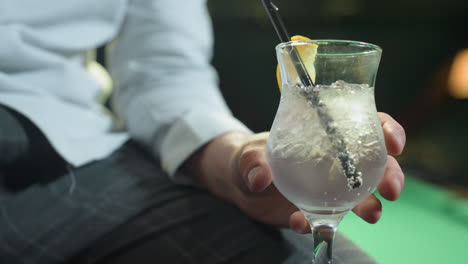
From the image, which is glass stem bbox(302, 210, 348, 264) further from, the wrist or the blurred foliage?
the blurred foliage

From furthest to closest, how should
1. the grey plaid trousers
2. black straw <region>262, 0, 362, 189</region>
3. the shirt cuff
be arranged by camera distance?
the shirt cuff, the grey plaid trousers, black straw <region>262, 0, 362, 189</region>

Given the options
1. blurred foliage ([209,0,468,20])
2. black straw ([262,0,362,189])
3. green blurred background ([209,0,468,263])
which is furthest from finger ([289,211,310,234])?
blurred foliage ([209,0,468,20])

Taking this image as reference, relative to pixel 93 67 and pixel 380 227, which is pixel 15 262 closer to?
pixel 93 67

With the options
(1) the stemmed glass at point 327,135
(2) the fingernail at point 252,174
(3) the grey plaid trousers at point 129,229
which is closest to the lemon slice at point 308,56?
(1) the stemmed glass at point 327,135

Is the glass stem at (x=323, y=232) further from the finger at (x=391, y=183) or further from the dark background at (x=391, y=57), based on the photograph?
the dark background at (x=391, y=57)

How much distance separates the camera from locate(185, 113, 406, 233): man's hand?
457 mm

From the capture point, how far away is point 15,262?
563 mm

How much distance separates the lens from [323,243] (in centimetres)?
46

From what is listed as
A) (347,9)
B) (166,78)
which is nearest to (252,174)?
(166,78)

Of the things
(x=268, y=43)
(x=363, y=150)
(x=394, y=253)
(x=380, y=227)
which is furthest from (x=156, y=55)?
(x=268, y=43)

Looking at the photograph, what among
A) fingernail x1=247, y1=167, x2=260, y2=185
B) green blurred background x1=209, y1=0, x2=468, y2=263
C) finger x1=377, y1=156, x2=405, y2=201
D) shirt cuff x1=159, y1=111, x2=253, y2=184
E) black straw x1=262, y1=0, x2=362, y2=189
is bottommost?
green blurred background x1=209, y1=0, x2=468, y2=263

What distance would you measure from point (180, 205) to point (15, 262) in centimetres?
21

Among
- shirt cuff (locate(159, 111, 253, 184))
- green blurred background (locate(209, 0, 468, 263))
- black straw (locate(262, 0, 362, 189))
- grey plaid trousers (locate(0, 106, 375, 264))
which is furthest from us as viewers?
green blurred background (locate(209, 0, 468, 263))

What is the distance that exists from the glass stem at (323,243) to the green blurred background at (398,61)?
1745 mm
